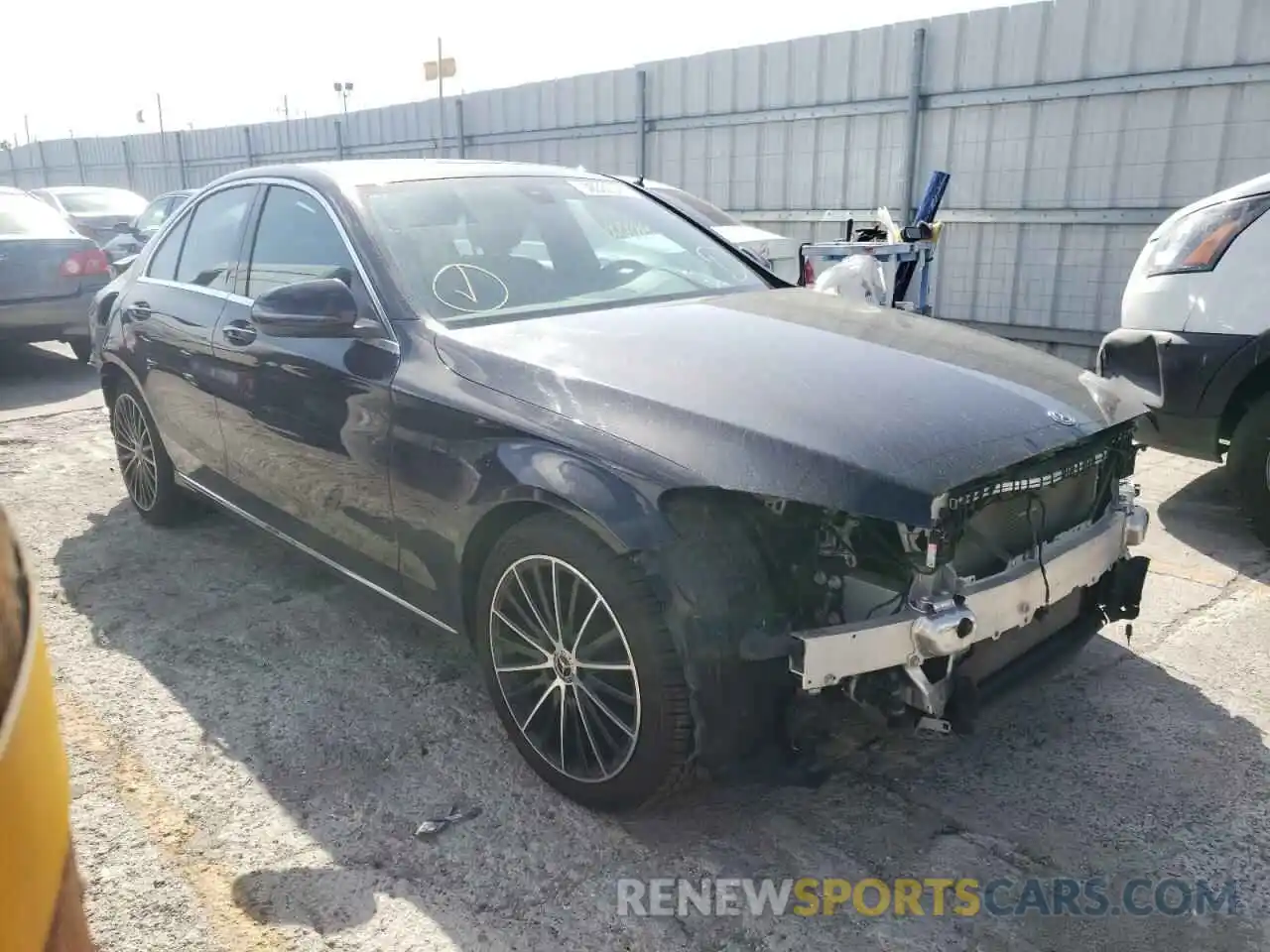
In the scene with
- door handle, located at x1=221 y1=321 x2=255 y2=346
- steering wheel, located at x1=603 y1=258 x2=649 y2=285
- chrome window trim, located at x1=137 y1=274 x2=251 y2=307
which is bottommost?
door handle, located at x1=221 y1=321 x2=255 y2=346

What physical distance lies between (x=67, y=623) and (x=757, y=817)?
283cm

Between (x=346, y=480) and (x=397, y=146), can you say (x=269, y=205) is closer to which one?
(x=346, y=480)

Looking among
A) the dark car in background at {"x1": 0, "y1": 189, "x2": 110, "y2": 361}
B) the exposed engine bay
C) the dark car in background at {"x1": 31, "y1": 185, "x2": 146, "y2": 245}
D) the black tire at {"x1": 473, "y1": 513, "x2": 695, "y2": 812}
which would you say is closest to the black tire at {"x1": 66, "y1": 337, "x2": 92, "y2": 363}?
the dark car in background at {"x1": 0, "y1": 189, "x2": 110, "y2": 361}

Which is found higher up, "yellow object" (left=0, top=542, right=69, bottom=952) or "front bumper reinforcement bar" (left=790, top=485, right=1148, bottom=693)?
"yellow object" (left=0, top=542, right=69, bottom=952)

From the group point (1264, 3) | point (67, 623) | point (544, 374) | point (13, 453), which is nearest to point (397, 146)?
point (13, 453)

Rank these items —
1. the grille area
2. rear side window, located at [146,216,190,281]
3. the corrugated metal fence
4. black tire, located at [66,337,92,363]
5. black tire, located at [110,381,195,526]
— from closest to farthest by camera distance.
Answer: the grille area
rear side window, located at [146,216,190,281]
black tire, located at [110,381,195,526]
the corrugated metal fence
black tire, located at [66,337,92,363]

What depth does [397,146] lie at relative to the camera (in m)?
15.8

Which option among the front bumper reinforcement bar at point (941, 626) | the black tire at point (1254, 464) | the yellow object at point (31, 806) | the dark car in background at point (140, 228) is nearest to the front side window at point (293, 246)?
the front bumper reinforcement bar at point (941, 626)

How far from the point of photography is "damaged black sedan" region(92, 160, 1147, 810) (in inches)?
89.2

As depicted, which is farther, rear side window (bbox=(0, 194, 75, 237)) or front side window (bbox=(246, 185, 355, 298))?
rear side window (bbox=(0, 194, 75, 237))

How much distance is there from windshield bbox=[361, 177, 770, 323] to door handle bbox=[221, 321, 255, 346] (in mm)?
710

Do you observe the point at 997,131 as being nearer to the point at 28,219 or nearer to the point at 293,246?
the point at 293,246

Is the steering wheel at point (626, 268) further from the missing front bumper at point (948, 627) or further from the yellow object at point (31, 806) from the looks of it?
the yellow object at point (31, 806)

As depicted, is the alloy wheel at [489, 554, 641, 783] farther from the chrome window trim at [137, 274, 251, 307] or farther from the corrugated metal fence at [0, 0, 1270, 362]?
the corrugated metal fence at [0, 0, 1270, 362]
